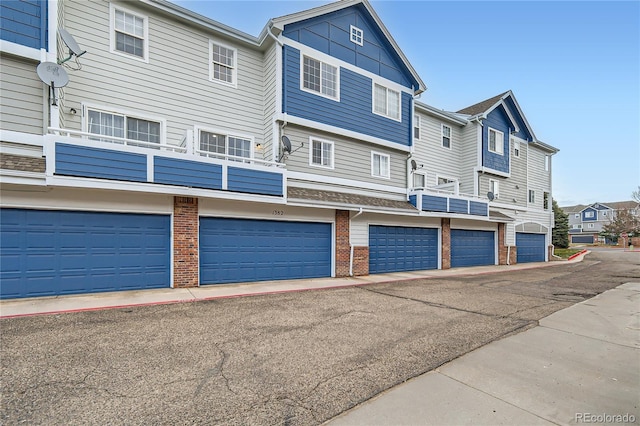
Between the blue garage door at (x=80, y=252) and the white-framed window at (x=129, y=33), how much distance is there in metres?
5.74

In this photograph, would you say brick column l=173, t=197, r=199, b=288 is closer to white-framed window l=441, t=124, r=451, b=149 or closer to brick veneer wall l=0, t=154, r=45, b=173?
Result: brick veneer wall l=0, t=154, r=45, b=173

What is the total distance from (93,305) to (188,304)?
2229 mm

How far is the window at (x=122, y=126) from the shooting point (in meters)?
10.0

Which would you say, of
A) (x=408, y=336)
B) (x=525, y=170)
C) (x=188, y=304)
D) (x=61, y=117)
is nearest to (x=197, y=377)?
(x=408, y=336)

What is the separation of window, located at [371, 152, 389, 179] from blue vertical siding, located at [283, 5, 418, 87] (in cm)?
408

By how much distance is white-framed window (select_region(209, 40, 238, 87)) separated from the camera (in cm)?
1214

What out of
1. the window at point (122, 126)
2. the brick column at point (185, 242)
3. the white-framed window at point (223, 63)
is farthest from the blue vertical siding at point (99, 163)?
the white-framed window at point (223, 63)

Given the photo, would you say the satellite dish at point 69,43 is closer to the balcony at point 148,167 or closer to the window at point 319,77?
the balcony at point 148,167

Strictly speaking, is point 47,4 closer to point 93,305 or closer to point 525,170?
point 93,305

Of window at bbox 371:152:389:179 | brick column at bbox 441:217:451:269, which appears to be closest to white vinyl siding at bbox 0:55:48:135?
window at bbox 371:152:389:179

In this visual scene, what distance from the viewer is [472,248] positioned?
64.8 ft

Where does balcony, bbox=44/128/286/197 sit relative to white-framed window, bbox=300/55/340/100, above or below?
below

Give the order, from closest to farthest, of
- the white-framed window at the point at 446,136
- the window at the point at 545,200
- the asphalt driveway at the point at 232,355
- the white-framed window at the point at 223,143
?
the asphalt driveway at the point at 232,355
the white-framed window at the point at 223,143
the white-framed window at the point at 446,136
the window at the point at 545,200

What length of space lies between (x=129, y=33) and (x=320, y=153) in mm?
8012
